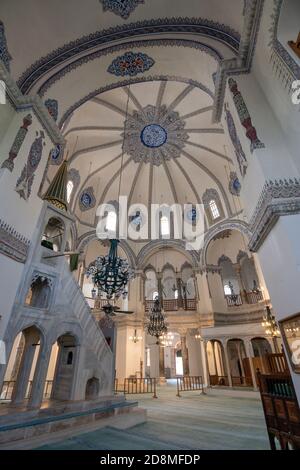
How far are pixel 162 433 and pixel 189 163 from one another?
14.4 metres

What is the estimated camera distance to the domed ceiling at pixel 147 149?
11.9 metres

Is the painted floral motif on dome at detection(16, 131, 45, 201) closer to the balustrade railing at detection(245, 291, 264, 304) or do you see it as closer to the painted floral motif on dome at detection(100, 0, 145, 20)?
the painted floral motif on dome at detection(100, 0, 145, 20)

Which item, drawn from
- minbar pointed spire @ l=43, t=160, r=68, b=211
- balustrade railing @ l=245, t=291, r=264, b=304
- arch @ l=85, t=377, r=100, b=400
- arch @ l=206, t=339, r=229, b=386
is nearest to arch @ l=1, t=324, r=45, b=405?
arch @ l=85, t=377, r=100, b=400

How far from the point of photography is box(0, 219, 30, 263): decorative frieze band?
4992mm

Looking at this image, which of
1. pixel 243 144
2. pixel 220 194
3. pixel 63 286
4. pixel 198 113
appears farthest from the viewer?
pixel 220 194

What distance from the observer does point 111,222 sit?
16219 mm

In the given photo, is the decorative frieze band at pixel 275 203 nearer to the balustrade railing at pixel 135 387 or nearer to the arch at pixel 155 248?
the balustrade railing at pixel 135 387

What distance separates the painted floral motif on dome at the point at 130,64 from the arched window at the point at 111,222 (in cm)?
932

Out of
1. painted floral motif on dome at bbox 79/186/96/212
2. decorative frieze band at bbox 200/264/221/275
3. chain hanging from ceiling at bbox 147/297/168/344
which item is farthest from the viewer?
decorative frieze band at bbox 200/264/221/275

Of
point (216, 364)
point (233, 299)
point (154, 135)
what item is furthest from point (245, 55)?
point (216, 364)

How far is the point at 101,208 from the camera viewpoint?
15.9 meters

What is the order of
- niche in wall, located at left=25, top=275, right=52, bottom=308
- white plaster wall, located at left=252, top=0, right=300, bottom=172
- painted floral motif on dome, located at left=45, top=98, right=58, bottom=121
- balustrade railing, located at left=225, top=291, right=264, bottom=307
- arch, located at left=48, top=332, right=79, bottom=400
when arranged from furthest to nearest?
balustrade railing, located at left=225, top=291, right=264, bottom=307 < painted floral motif on dome, located at left=45, top=98, right=58, bottom=121 < niche in wall, located at left=25, top=275, right=52, bottom=308 < arch, located at left=48, top=332, right=79, bottom=400 < white plaster wall, located at left=252, top=0, right=300, bottom=172
